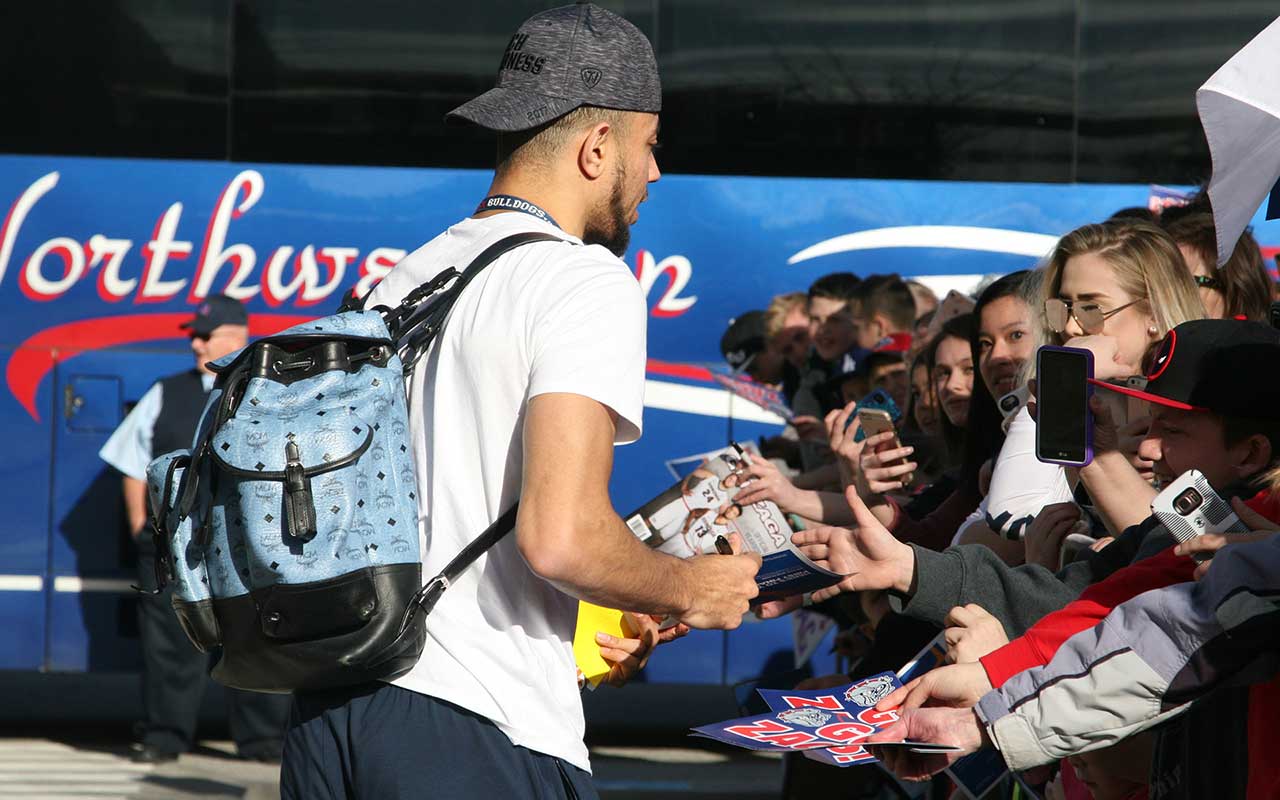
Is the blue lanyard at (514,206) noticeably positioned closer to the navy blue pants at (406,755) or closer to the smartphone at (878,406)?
the navy blue pants at (406,755)

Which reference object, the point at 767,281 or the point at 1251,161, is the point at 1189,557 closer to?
the point at 1251,161

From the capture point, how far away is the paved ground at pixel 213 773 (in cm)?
705

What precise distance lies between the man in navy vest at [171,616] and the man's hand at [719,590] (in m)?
5.16

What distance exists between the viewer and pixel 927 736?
8.16 feet

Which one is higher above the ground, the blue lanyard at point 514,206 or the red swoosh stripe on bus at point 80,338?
the red swoosh stripe on bus at point 80,338

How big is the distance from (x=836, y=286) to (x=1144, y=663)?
5305mm

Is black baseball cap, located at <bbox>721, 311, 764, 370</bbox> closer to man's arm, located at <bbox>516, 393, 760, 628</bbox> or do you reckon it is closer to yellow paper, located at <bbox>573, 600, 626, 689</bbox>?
yellow paper, located at <bbox>573, 600, 626, 689</bbox>

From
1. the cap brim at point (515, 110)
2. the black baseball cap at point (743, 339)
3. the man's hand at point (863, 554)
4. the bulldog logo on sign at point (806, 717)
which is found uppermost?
the black baseball cap at point (743, 339)

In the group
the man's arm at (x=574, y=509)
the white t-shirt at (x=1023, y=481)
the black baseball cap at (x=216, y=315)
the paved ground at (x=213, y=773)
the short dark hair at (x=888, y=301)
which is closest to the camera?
the man's arm at (x=574, y=509)

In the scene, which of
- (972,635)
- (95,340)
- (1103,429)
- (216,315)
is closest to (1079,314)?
(1103,429)

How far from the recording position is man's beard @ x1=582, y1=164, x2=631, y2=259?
2744 mm

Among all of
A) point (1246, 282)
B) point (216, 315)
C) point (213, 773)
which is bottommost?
point (213, 773)

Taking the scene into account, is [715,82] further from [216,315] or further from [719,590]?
[719,590]

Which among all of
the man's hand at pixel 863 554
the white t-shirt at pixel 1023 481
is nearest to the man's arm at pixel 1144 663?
the man's hand at pixel 863 554
